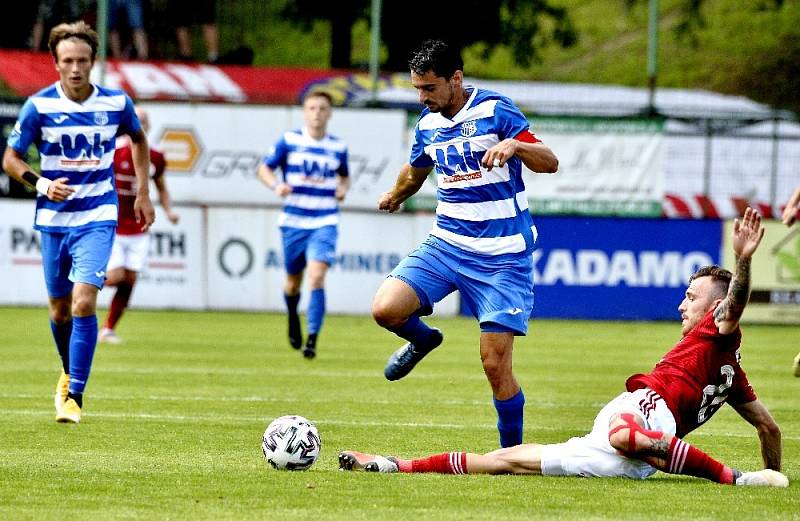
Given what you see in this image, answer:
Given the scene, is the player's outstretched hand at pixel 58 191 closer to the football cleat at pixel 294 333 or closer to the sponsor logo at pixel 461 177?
the sponsor logo at pixel 461 177

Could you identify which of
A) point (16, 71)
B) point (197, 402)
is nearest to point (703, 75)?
point (16, 71)

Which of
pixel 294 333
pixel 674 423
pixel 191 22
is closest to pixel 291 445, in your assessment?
pixel 674 423

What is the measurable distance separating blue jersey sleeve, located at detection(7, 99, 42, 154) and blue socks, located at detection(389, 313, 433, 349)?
267 cm

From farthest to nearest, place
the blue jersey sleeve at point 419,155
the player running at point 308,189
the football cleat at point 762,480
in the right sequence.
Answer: the player running at point 308,189
the blue jersey sleeve at point 419,155
the football cleat at point 762,480

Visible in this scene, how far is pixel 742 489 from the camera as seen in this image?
6.83 meters

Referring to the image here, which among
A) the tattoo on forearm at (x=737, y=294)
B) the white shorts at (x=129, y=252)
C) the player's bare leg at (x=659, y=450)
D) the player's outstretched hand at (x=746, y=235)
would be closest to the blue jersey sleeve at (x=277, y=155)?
the white shorts at (x=129, y=252)

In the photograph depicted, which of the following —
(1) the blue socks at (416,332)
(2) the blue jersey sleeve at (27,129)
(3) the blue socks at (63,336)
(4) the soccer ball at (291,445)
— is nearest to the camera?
(4) the soccer ball at (291,445)

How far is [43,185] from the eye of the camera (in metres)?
9.22

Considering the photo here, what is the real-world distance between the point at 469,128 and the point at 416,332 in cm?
136

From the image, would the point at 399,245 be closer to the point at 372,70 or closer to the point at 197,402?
the point at 372,70

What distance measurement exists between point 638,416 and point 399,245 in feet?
47.6

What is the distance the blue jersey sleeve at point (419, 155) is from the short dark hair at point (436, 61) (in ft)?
1.70

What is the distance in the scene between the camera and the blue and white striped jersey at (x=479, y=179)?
792 centimetres

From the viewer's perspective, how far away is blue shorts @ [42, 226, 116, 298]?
371 inches
